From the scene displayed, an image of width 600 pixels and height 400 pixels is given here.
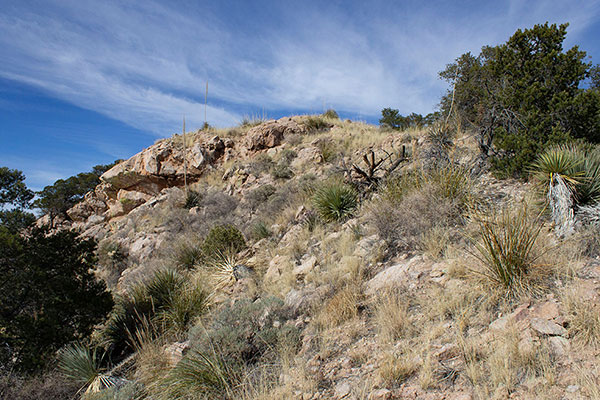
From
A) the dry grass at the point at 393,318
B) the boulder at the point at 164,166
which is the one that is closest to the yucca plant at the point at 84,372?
the dry grass at the point at 393,318

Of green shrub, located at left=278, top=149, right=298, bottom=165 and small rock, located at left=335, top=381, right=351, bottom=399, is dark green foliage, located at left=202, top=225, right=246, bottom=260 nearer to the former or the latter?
small rock, located at left=335, top=381, right=351, bottom=399

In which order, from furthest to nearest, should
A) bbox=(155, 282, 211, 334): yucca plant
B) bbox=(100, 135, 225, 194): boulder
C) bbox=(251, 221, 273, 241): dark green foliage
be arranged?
bbox=(100, 135, 225, 194): boulder → bbox=(251, 221, 273, 241): dark green foliage → bbox=(155, 282, 211, 334): yucca plant

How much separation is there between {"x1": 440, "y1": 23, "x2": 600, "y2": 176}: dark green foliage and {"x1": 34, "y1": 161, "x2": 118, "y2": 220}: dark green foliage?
85.3ft

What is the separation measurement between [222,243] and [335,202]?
326cm

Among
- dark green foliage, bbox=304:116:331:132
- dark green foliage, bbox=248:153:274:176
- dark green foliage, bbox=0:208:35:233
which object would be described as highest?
dark green foliage, bbox=304:116:331:132

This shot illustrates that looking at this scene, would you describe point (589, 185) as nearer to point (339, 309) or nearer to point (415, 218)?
point (415, 218)

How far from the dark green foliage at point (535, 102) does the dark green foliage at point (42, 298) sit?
330 inches

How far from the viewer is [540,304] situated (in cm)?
294

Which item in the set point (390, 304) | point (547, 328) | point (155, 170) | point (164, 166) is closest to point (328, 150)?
point (164, 166)

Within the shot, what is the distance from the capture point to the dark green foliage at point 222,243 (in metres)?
8.23

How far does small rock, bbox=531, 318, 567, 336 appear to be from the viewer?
258cm

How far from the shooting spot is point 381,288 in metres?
4.35

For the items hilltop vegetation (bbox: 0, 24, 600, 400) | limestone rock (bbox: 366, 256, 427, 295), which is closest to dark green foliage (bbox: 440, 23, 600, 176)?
hilltop vegetation (bbox: 0, 24, 600, 400)

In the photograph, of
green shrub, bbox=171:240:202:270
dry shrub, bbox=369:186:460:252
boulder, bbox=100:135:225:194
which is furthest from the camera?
boulder, bbox=100:135:225:194
